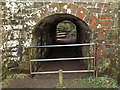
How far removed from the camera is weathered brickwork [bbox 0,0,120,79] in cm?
348

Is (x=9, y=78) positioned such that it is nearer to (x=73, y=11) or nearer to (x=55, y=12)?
(x=55, y=12)

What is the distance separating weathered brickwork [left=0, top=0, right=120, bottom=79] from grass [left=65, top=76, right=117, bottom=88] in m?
0.29

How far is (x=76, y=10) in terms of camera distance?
3484 millimetres

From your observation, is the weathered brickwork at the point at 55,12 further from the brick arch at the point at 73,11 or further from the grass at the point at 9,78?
the grass at the point at 9,78

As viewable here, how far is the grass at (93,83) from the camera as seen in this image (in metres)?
3.31

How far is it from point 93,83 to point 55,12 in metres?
2.32

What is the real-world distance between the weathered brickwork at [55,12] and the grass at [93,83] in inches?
11.5

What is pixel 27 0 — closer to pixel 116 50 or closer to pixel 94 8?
pixel 94 8

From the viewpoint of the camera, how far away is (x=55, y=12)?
11.5 feet

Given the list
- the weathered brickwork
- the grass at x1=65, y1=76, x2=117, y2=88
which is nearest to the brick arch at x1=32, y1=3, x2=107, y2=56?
the weathered brickwork

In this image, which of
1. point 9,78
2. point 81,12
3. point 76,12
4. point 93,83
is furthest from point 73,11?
point 9,78

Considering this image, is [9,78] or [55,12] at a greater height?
[55,12]

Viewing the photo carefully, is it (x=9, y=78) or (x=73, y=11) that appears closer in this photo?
(x=73, y=11)

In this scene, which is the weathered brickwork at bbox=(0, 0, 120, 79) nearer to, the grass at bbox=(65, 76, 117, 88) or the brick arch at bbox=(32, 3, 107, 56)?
the brick arch at bbox=(32, 3, 107, 56)
